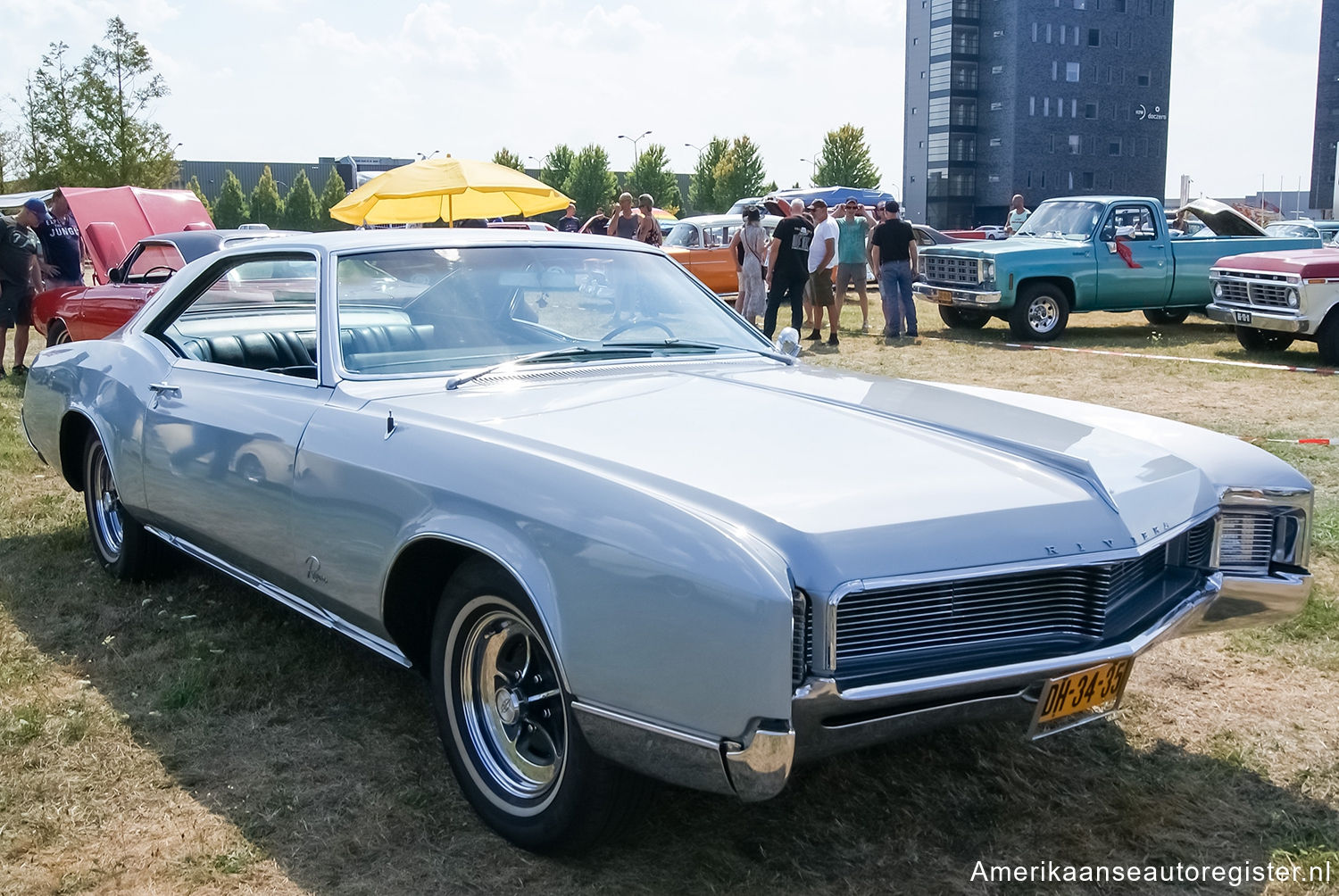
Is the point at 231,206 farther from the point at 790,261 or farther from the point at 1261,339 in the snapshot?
the point at 1261,339

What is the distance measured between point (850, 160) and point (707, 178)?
871 cm

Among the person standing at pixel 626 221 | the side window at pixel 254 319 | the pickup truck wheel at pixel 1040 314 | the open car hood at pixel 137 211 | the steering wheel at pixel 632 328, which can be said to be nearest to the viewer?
the steering wheel at pixel 632 328

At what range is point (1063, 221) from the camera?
15.7 metres

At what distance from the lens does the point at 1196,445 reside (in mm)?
3250

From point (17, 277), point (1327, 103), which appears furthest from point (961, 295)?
point (1327, 103)

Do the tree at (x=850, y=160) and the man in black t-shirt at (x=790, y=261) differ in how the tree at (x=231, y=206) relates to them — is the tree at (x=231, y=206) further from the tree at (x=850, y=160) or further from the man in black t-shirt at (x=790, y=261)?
the man in black t-shirt at (x=790, y=261)

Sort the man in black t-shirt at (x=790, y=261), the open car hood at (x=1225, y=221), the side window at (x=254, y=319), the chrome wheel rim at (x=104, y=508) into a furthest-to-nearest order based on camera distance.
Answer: the open car hood at (x=1225, y=221) < the man in black t-shirt at (x=790, y=261) < the chrome wheel rim at (x=104, y=508) < the side window at (x=254, y=319)

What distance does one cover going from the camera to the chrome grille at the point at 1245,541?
3.10 metres

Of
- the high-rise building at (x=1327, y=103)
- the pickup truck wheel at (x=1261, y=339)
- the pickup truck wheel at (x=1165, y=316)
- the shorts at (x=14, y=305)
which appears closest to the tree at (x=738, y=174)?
the high-rise building at (x=1327, y=103)

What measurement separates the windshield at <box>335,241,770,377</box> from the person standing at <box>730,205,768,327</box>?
33.4 feet

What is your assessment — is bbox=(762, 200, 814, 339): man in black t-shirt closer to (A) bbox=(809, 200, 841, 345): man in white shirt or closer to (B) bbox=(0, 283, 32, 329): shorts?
(A) bbox=(809, 200, 841, 345): man in white shirt

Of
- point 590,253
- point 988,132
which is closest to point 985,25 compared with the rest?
point 988,132

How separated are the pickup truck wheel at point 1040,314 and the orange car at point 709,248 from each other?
486 cm

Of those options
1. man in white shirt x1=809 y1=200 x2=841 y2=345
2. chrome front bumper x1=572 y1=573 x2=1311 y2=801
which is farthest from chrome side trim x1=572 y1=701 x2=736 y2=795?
man in white shirt x1=809 y1=200 x2=841 y2=345
